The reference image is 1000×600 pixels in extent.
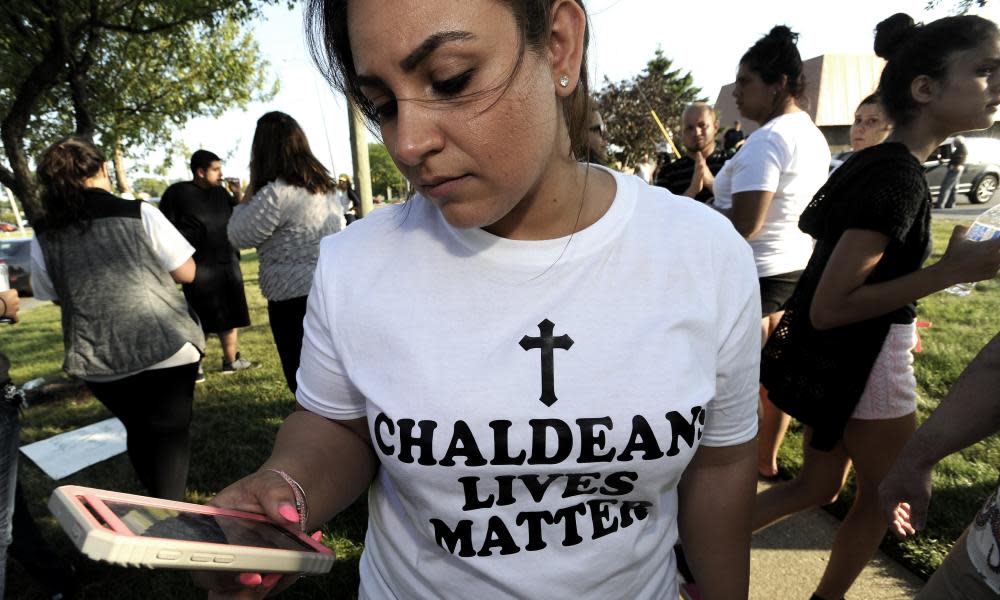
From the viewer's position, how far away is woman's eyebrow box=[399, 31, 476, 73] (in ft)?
2.85

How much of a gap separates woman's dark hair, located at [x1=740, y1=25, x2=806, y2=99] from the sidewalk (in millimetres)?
2303

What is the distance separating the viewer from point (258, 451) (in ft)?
13.2

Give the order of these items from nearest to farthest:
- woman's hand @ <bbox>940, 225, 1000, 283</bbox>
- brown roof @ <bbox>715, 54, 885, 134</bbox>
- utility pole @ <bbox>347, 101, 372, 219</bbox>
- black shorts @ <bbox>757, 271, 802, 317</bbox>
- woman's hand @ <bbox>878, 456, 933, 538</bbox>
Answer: woman's hand @ <bbox>878, 456, 933, 538</bbox> → woman's hand @ <bbox>940, 225, 1000, 283</bbox> → black shorts @ <bbox>757, 271, 802, 317</bbox> → utility pole @ <bbox>347, 101, 372, 219</bbox> → brown roof @ <bbox>715, 54, 885, 134</bbox>

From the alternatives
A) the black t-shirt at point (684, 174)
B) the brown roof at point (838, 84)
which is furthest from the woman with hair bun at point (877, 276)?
the brown roof at point (838, 84)

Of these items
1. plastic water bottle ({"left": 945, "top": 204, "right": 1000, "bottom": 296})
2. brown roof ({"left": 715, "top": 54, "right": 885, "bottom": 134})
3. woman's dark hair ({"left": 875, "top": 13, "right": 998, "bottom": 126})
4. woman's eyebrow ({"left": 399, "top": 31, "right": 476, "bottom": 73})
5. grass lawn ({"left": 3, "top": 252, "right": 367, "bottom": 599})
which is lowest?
grass lawn ({"left": 3, "top": 252, "right": 367, "bottom": 599})

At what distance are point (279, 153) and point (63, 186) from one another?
1.16 m

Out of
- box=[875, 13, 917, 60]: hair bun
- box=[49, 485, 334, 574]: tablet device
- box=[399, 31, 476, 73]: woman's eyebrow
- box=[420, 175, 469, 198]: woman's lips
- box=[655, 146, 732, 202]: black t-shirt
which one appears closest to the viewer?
box=[49, 485, 334, 574]: tablet device

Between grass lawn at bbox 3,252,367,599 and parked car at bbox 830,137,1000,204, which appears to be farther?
parked car at bbox 830,137,1000,204

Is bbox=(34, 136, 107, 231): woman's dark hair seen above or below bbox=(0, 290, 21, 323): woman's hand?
above

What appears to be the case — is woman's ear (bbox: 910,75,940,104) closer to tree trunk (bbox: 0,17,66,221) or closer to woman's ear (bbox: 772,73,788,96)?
woman's ear (bbox: 772,73,788,96)

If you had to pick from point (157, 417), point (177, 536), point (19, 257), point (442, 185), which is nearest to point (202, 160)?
point (157, 417)

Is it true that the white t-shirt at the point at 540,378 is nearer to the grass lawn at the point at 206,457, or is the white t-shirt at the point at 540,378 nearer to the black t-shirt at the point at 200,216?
the grass lawn at the point at 206,457

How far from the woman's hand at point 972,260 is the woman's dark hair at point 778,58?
5.60ft

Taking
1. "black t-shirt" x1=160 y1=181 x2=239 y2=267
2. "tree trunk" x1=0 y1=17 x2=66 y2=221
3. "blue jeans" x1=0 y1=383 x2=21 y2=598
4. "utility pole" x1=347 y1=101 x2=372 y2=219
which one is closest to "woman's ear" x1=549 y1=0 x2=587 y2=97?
"blue jeans" x1=0 y1=383 x2=21 y2=598
